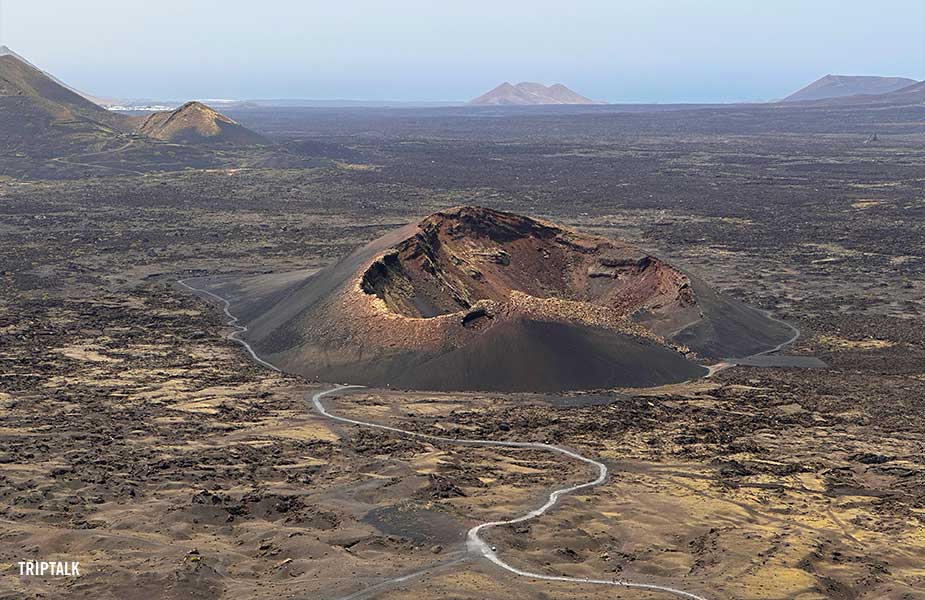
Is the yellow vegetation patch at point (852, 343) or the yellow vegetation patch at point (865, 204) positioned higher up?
the yellow vegetation patch at point (865, 204)

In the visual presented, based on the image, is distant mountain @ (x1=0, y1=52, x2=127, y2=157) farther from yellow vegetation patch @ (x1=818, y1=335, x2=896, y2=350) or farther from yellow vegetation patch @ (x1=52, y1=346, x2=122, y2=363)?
yellow vegetation patch @ (x1=818, y1=335, x2=896, y2=350)

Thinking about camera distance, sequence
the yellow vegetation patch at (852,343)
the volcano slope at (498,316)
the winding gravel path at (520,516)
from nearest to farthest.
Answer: the winding gravel path at (520,516)
the volcano slope at (498,316)
the yellow vegetation patch at (852,343)

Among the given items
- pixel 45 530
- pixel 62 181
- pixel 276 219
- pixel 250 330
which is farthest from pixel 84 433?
pixel 62 181

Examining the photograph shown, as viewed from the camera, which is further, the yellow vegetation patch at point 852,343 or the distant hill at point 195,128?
the distant hill at point 195,128

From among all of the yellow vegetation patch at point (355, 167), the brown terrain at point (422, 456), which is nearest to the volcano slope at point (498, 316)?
the brown terrain at point (422, 456)

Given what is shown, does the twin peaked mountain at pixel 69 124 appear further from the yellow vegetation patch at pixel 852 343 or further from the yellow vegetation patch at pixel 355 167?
the yellow vegetation patch at pixel 852 343

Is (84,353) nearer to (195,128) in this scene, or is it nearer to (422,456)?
(422,456)

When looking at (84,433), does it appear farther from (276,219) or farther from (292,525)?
(276,219)

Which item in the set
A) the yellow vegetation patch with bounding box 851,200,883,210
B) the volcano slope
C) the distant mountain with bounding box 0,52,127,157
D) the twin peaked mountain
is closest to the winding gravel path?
the volcano slope
